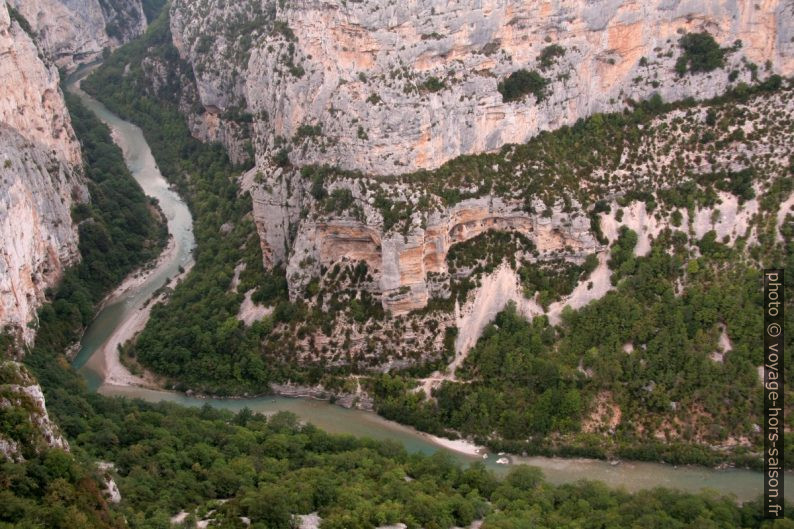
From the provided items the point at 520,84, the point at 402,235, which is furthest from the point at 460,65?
the point at 402,235

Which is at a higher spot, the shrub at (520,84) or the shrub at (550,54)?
the shrub at (550,54)

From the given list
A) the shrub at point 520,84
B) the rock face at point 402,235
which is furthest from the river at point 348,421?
the shrub at point 520,84

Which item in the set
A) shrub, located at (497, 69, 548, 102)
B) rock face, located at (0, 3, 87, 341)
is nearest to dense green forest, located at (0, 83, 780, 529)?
rock face, located at (0, 3, 87, 341)

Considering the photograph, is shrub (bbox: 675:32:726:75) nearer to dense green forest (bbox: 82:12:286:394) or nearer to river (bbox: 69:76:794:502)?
river (bbox: 69:76:794:502)

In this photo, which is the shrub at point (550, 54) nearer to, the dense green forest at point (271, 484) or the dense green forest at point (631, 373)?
the dense green forest at point (631, 373)

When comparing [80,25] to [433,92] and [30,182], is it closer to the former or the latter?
[30,182]

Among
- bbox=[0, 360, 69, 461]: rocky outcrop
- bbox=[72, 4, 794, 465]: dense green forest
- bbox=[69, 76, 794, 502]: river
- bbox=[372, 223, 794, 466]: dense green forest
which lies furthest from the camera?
bbox=[72, 4, 794, 465]: dense green forest
